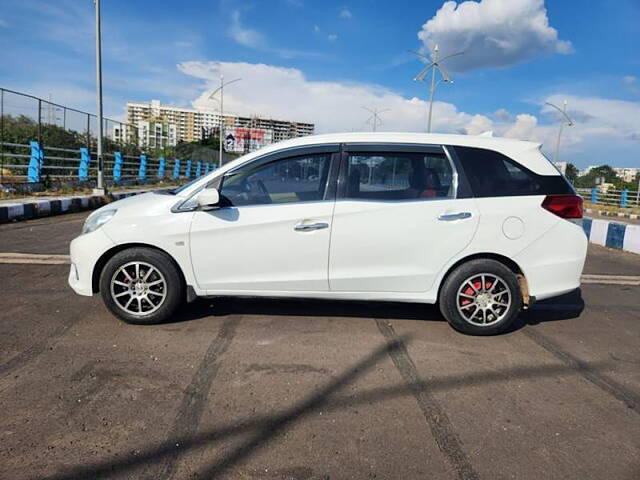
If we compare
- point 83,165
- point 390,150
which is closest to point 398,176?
point 390,150

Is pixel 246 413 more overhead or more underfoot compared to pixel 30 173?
more underfoot

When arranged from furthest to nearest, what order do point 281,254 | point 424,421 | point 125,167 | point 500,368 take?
point 125,167, point 281,254, point 500,368, point 424,421

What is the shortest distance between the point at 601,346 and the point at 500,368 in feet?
4.01

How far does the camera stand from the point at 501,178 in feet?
13.1

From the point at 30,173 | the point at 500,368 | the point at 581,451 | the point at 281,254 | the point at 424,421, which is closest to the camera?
the point at 581,451

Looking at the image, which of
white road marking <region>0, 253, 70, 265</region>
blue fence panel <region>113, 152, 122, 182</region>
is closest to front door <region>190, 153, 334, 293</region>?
white road marking <region>0, 253, 70, 265</region>

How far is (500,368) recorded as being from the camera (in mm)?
3445

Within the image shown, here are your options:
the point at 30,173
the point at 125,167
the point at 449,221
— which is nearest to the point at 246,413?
the point at 449,221

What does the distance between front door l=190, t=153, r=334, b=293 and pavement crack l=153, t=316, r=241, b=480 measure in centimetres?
52

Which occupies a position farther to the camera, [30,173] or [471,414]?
[30,173]

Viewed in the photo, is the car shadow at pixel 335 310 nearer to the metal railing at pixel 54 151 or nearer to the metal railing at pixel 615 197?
the metal railing at pixel 54 151

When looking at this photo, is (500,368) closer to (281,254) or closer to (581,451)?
(581,451)

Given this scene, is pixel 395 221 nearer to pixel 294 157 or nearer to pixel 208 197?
pixel 294 157

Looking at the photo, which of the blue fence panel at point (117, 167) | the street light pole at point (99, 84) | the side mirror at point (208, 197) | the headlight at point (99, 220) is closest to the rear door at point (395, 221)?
Answer: the side mirror at point (208, 197)
